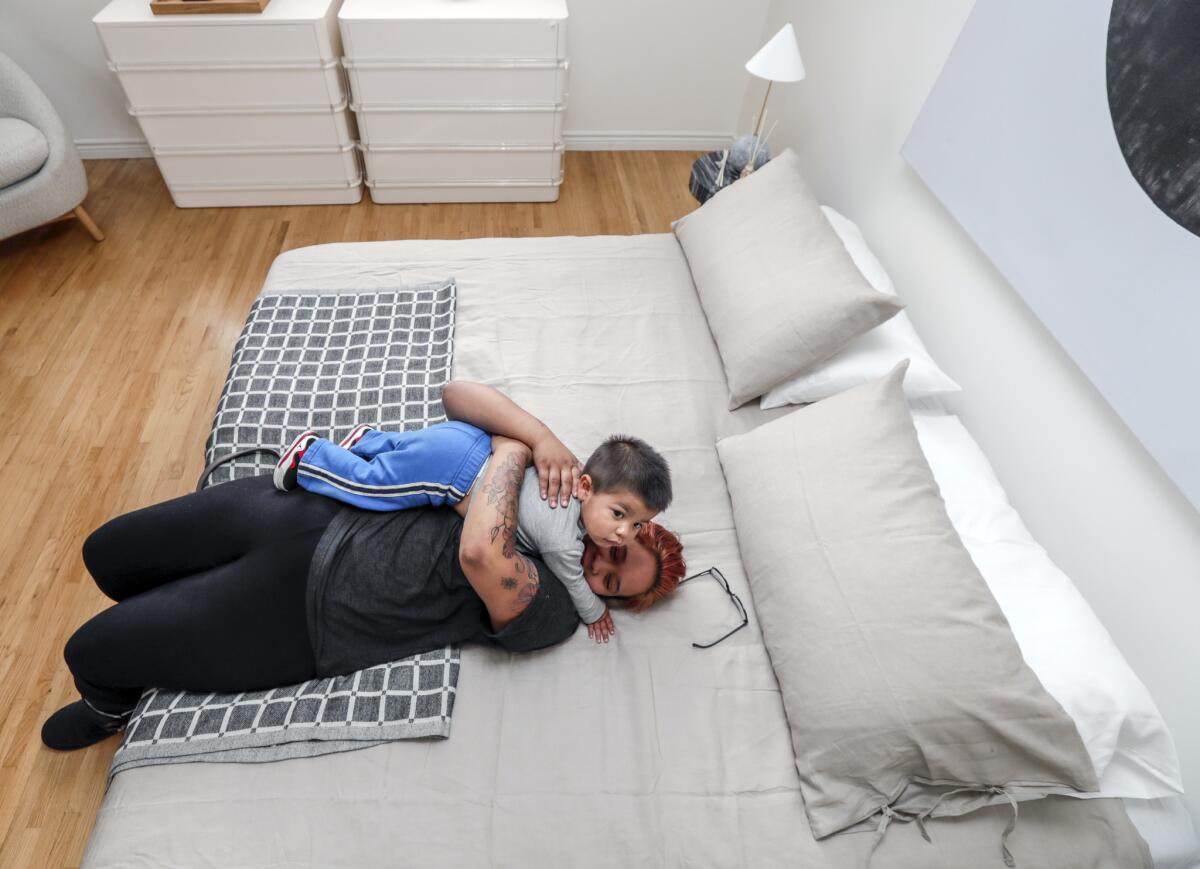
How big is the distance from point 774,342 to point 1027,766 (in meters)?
0.92

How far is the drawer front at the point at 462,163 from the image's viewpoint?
106 inches

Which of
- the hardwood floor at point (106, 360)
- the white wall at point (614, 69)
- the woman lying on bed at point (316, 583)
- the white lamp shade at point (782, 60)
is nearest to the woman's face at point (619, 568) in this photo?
the woman lying on bed at point (316, 583)

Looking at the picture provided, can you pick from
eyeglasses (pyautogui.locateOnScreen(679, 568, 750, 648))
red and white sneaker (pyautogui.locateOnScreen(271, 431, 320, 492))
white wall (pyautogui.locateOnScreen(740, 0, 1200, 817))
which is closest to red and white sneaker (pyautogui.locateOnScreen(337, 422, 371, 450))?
red and white sneaker (pyautogui.locateOnScreen(271, 431, 320, 492))

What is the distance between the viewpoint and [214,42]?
230 centimetres

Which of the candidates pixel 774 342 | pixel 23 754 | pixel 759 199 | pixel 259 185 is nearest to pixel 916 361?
pixel 774 342

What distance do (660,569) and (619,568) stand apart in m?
0.08

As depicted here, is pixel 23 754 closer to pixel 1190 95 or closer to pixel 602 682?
pixel 602 682

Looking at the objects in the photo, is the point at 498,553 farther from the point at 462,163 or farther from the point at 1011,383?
the point at 462,163

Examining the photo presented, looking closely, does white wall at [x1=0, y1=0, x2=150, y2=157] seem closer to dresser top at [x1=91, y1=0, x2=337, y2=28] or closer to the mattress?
dresser top at [x1=91, y1=0, x2=337, y2=28]

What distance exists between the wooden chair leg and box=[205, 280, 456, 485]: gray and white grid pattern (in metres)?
1.45

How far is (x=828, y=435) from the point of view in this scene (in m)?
1.26

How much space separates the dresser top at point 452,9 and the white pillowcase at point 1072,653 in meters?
2.19

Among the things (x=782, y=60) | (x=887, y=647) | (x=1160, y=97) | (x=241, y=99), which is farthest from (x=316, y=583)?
(x=241, y=99)

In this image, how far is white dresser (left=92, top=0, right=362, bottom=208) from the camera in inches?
89.7
